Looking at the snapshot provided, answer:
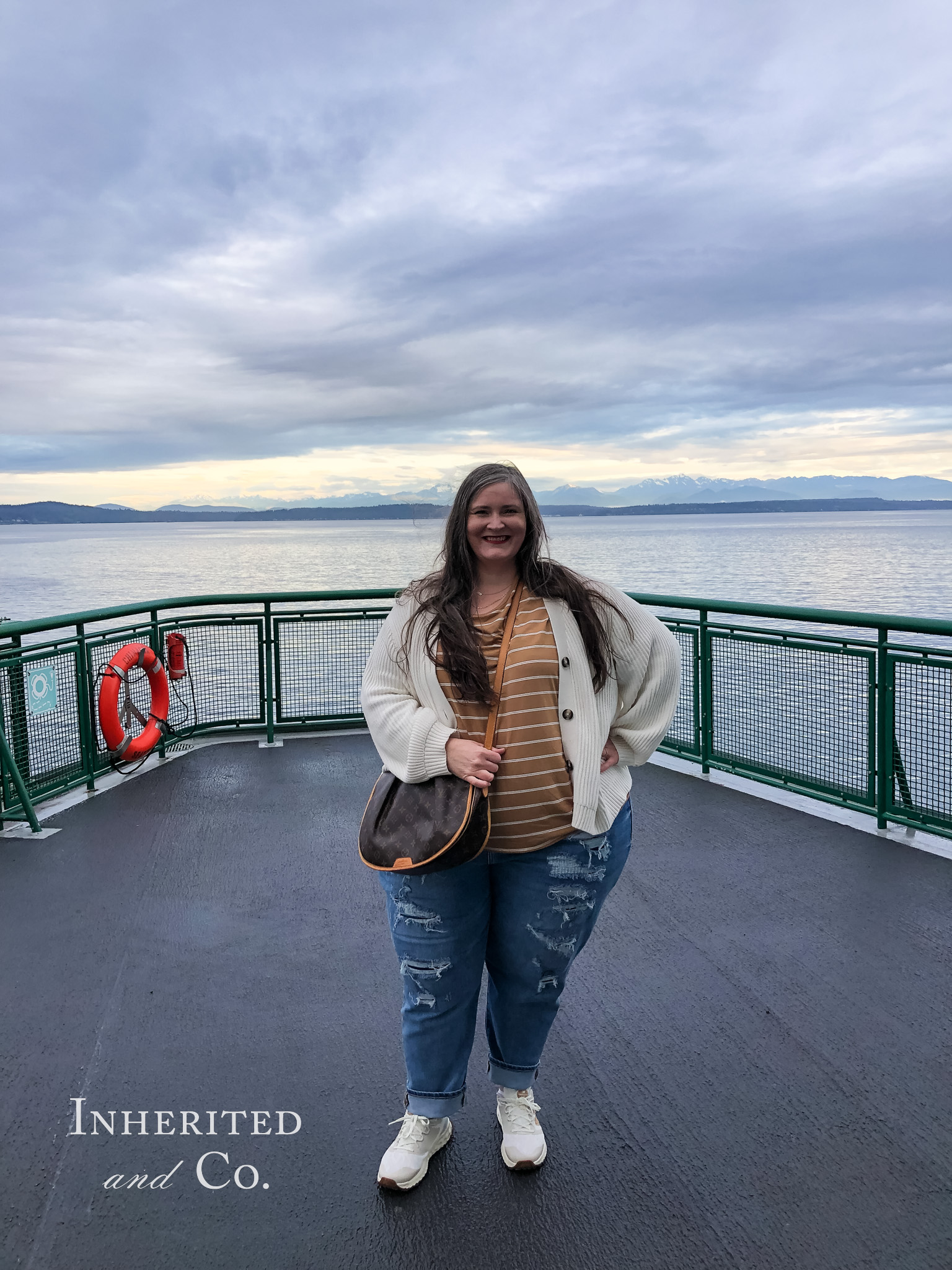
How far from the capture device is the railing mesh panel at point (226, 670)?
21.5ft

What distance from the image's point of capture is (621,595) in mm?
1916

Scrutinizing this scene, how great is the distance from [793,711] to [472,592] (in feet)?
11.4

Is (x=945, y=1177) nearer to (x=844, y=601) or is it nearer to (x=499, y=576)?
(x=499, y=576)

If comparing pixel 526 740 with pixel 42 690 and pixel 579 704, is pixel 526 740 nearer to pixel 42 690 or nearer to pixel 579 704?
pixel 579 704

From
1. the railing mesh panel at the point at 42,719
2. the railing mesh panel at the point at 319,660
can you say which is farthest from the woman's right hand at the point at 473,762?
the railing mesh panel at the point at 319,660

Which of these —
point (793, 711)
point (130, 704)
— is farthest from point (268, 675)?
point (793, 711)

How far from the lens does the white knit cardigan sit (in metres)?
1.77

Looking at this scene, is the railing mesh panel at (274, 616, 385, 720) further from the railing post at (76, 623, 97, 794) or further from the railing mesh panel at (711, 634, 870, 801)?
the railing mesh panel at (711, 634, 870, 801)

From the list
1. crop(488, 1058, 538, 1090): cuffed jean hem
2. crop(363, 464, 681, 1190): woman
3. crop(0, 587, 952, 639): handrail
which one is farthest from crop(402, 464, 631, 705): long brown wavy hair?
crop(0, 587, 952, 639): handrail

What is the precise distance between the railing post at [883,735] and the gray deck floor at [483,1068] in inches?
8.8

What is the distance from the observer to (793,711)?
4.83 metres

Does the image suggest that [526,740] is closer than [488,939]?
Yes

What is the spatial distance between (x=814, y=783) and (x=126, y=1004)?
11.8 feet

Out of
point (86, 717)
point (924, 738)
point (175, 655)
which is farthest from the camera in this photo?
point (175, 655)
